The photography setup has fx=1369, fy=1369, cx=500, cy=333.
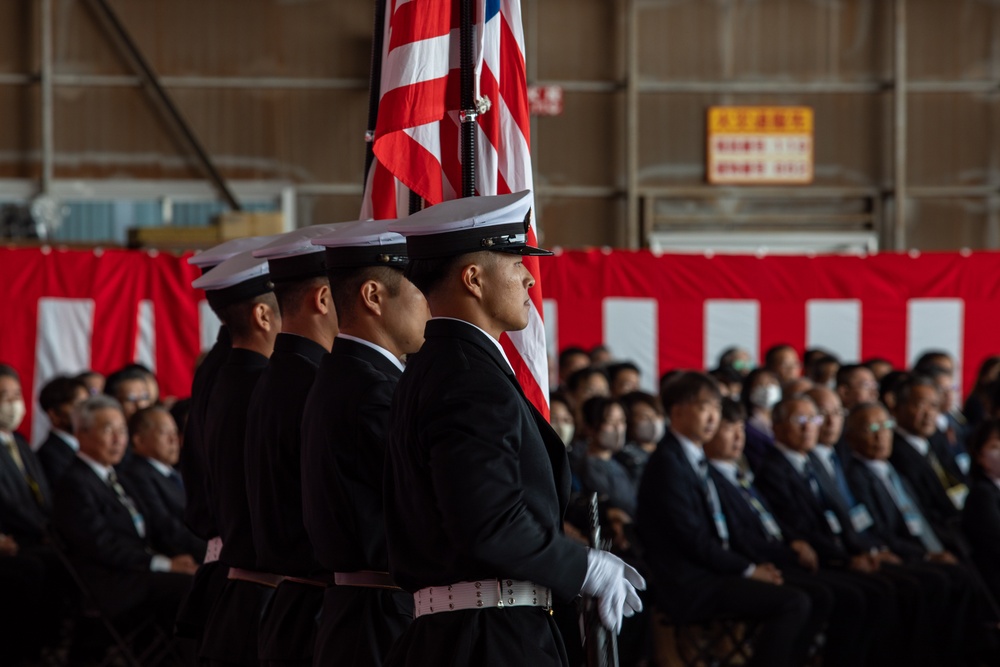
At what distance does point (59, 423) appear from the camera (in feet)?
24.9

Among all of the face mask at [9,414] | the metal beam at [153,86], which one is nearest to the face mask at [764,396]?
the face mask at [9,414]

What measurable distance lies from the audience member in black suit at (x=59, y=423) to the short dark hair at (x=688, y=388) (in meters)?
3.27

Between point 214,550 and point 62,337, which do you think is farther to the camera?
point 62,337

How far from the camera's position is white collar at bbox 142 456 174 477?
21.6ft

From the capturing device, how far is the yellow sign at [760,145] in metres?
14.4

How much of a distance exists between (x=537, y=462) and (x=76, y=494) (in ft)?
13.3

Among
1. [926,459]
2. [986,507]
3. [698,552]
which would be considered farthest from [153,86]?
[986,507]

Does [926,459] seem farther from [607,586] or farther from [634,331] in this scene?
[607,586]

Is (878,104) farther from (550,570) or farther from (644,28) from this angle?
(550,570)

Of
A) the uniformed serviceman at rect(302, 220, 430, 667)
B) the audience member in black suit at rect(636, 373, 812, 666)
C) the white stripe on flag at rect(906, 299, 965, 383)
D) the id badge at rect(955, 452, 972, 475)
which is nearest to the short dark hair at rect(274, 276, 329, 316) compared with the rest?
the uniformed serviceman at rect(302, 220, 430, 667)

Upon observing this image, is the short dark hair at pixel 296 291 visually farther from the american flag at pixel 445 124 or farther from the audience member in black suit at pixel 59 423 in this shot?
the audience member in black suit at pixel 59 423

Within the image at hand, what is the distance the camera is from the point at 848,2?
1461cm

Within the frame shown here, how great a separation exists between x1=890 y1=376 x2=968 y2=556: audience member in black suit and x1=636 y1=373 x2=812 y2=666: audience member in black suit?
1.64 meters

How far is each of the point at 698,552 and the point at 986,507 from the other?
160 cm
